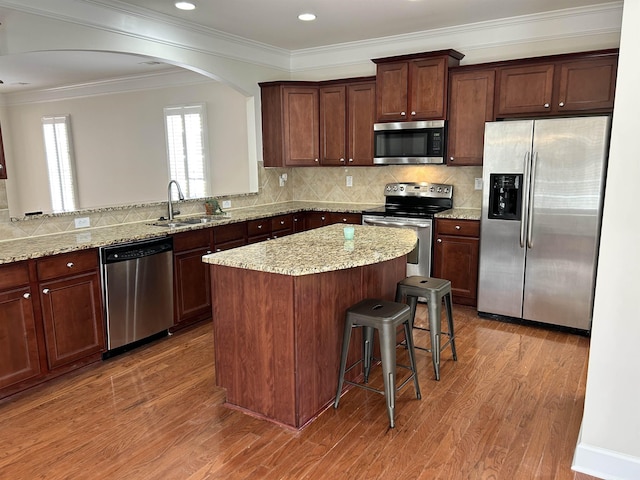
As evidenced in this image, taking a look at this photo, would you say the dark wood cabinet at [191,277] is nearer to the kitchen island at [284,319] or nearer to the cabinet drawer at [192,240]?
the cabinet drawer at [192,240]

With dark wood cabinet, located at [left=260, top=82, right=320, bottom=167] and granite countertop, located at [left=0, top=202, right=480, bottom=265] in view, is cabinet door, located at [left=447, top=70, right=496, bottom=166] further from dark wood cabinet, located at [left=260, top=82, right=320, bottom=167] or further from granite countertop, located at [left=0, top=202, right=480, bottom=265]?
dark wood cabinet, located at [left=260, top=82, right=320, bottom=167]

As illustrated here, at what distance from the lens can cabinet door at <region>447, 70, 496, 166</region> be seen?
14.5ft

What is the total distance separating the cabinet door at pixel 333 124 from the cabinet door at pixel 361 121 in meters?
0.08

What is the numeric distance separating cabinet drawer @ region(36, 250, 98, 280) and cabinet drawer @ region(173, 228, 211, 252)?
0.73 meters

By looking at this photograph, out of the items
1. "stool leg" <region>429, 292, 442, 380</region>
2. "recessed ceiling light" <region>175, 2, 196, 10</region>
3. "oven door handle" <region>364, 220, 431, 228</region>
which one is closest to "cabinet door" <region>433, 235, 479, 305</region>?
"oven door handle" <region>364, 220, 431, 228</region>

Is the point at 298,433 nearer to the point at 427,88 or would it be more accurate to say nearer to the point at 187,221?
the point at 187,221

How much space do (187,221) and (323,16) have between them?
7.40ft

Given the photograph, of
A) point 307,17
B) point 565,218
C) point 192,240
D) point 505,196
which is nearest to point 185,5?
point 307,17

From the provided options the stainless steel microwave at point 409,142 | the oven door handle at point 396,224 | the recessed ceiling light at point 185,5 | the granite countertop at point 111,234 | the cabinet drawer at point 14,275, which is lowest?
the cabinet drawer at point 14,275

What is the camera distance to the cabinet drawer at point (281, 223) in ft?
16.5

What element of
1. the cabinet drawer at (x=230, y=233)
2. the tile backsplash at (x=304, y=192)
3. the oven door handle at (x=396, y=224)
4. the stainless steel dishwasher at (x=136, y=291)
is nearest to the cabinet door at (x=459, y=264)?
the oven door handle at (x=396, y=224)

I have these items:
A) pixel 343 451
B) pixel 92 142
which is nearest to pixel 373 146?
pixel 343 451

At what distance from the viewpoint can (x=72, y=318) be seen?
3.20 meters

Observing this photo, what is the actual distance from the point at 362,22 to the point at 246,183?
269 cm
